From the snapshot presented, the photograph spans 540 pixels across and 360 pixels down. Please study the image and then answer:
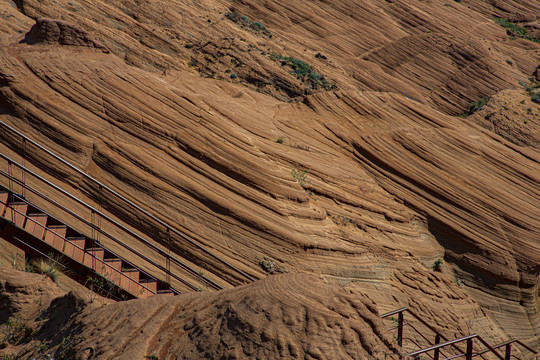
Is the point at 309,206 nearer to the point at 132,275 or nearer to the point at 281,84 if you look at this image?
the point at 132,275

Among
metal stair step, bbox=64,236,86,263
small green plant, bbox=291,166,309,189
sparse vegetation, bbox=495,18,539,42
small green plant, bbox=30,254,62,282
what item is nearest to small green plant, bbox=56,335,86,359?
small green plant, bbox=30,254,62,282

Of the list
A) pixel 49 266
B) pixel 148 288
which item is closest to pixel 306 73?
pixel 148 288

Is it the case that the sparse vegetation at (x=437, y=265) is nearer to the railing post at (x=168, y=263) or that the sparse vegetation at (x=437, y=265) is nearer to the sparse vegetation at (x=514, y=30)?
the railing post at (x=168, y=263)

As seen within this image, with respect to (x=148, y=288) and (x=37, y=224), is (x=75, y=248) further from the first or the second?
(x=148, y=288)

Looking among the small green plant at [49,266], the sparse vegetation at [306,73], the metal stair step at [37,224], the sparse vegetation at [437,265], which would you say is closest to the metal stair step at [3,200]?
the metal stair step at [37,224]

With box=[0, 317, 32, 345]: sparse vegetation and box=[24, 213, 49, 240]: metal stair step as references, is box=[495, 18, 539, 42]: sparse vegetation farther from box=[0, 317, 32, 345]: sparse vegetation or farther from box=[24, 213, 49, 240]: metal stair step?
box=[0, 317, 32, 345]: sparse vegetation

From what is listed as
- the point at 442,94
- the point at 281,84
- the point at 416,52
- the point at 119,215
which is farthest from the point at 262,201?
the point at 416,52

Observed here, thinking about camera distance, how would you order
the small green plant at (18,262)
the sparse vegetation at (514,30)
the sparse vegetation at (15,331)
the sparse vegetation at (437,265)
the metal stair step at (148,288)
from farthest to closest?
the sparse vegetation at (514,30)
the sparse vegetation at (437,265)
the metal stair step at (148,288)
the small green plant at (18,262)
the sparse vegetation at (15,331)
